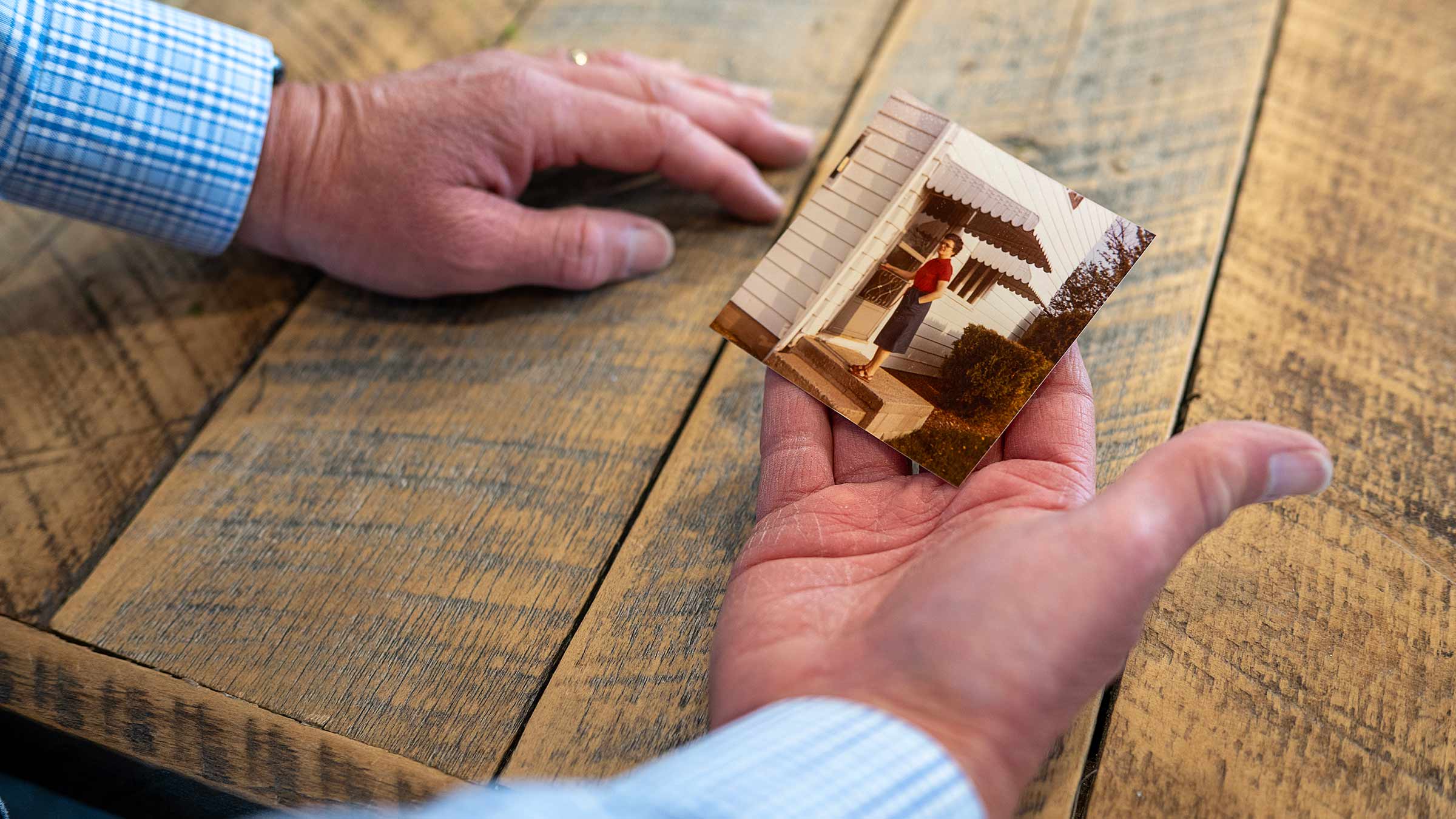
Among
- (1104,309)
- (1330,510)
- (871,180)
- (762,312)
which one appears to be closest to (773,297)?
(762,312)

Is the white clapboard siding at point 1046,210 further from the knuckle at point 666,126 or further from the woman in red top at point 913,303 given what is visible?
the knuckle at point 666,126

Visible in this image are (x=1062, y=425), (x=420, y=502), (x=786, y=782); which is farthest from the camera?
(x=420, y=502)

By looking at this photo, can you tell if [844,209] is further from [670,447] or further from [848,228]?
[670,447]

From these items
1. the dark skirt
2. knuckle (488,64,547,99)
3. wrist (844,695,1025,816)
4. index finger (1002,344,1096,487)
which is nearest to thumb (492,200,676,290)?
knuckle (488,64,547,99)

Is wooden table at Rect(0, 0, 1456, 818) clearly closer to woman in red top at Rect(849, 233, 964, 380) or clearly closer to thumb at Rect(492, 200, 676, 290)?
thumb at Rect(492, 200, 676, 290)

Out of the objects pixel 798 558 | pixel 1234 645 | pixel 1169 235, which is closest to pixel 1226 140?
pixel 1169 235
